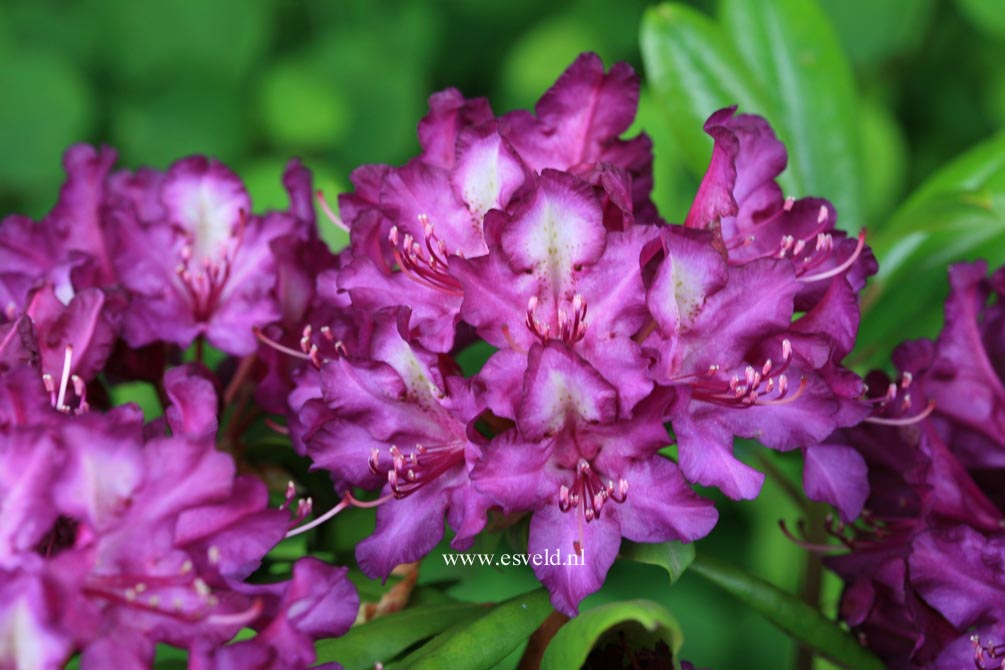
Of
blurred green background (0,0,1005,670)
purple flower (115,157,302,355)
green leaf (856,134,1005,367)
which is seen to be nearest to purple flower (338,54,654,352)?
purple flower (115,157,302,355)

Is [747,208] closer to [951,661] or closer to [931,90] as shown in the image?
[951,661]

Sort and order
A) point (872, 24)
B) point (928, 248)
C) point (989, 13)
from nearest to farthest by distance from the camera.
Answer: point (928, 248)
point (989, 13)
point (872, 24)

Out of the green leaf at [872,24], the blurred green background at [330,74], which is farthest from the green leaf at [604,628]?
the green leaf at [872,24]

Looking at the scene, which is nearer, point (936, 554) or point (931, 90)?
point (936, 554)

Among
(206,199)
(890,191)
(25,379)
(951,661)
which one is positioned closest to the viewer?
(25,379)

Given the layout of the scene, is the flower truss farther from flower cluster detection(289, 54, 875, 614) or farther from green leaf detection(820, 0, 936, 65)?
green leaf detection(820, 0, 936, 65)

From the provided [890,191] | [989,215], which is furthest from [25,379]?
[890,191]

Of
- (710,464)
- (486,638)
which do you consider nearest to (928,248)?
(710,464)

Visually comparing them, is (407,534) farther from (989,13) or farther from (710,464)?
(989,13)
